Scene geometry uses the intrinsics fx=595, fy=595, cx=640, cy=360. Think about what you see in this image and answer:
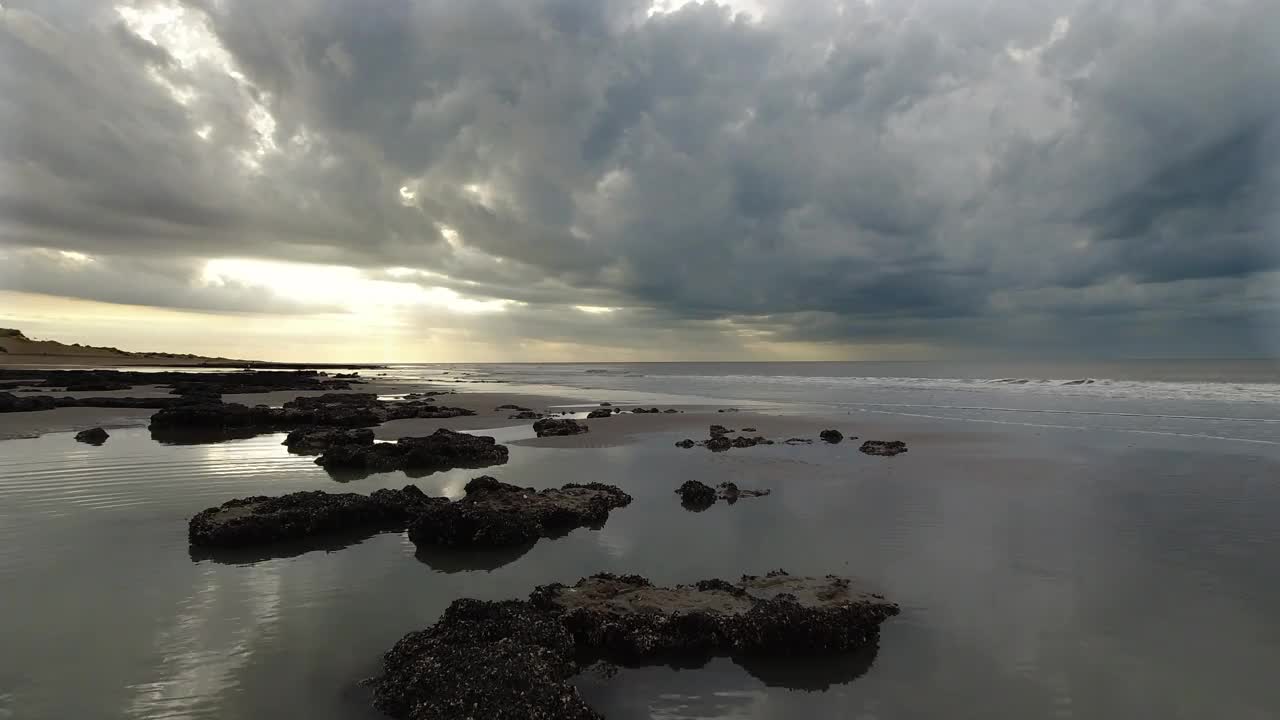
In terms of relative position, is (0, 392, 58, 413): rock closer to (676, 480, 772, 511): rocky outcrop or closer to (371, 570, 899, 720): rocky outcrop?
(676, 480, 772, 511): rocky outcrop

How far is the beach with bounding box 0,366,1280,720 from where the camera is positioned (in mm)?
5195

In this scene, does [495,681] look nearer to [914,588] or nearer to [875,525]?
[914,588]

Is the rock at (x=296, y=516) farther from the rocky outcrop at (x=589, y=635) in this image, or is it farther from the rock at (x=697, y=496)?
the rock at (x=697, y=496)

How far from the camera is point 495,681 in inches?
182

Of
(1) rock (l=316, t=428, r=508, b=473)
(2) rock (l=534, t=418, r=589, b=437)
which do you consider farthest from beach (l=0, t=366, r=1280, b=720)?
(2) rock (l=534, t=418, r=589, b=437)

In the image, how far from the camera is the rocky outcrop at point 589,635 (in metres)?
4.59

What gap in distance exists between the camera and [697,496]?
39.4ft

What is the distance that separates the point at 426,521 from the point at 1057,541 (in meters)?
9.91

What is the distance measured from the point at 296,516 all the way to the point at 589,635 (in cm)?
575

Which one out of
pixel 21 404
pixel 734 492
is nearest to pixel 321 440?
pixel 734 492

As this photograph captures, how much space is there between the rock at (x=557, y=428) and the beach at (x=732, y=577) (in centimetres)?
550

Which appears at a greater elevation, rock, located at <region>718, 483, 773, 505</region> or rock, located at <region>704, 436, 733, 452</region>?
rock, located at <region>704, 436, 733, 452</region>

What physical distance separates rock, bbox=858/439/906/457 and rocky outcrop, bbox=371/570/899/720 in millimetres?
11722

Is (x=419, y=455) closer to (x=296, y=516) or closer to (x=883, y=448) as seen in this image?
(x=296, y=516)
